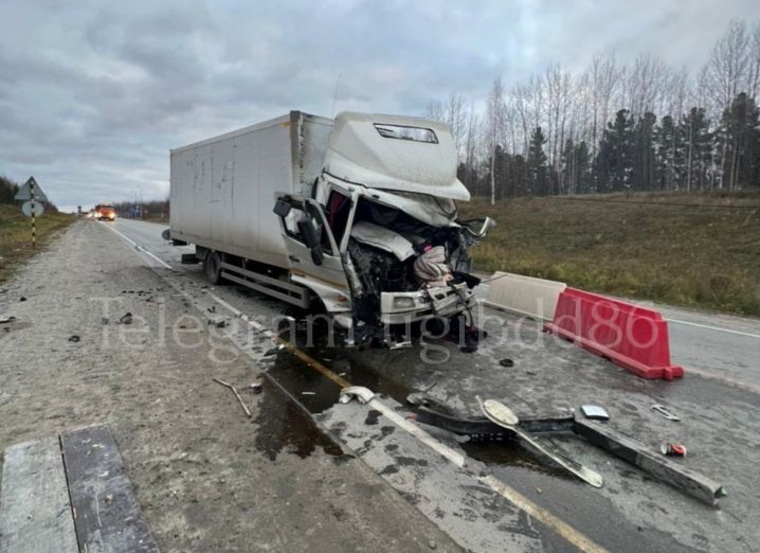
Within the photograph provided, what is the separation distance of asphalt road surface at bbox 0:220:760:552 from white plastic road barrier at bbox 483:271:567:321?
0.98 metres

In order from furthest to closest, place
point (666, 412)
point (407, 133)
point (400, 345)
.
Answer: point (407, 133), point (400, 345), point (666, 412)

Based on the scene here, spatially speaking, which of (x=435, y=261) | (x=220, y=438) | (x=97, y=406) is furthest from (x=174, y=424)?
(x=435, y=261)

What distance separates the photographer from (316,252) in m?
6.48

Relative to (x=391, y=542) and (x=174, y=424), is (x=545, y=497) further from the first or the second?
(x=174, y=424)

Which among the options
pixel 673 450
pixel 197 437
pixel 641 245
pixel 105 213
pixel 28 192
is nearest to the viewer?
pixel 673 450

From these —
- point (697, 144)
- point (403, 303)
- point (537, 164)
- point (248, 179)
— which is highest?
point (697, 144)

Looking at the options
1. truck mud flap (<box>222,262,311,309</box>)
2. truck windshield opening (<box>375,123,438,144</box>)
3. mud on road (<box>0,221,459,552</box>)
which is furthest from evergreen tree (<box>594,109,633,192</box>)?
mud on road (<box>0,221,459,552</box>)

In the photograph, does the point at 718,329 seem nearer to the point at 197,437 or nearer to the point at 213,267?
the point at 197,437

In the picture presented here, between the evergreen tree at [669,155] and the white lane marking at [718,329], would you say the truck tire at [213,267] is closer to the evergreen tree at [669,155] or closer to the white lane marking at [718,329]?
the white lane marking at [718,329]

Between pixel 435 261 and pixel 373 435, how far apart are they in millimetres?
Answer: 3082

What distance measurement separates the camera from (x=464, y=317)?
7.12m

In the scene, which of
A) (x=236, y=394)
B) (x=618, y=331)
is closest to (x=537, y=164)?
(x=618, y=331)

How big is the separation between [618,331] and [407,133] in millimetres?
4011

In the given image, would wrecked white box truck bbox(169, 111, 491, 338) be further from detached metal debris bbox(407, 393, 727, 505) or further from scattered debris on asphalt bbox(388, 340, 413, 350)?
detached metal debris bbox(407, 393, 727, 505)
